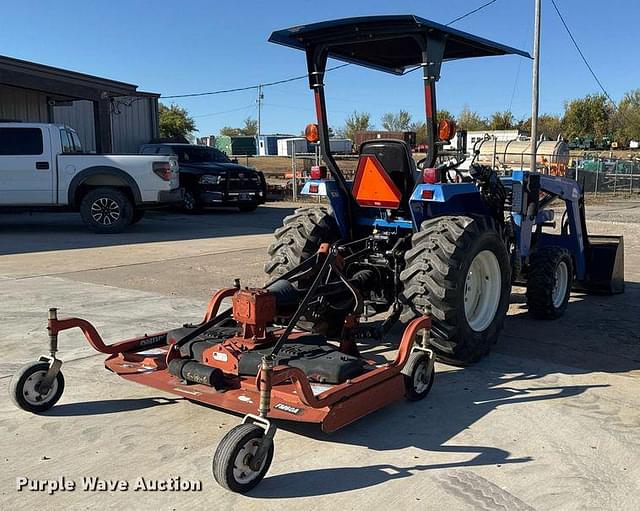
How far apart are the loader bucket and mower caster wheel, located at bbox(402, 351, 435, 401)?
4.18m

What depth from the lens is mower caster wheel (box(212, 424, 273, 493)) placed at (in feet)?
10.1

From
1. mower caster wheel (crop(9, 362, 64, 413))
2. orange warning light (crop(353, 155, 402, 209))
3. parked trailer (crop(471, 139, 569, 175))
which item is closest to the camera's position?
mower caster wheel (crop(9, 362, 64, 413))

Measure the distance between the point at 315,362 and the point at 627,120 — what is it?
70.7 m

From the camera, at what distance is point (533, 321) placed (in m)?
6.57

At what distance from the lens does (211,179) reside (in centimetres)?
1717

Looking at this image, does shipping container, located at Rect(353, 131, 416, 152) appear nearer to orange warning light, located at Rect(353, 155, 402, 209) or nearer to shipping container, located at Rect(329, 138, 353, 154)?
shipping container, located at Rect(329, 138, 353, 154)

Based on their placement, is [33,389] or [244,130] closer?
[33,389]

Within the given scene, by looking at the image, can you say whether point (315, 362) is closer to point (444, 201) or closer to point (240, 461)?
Result: point (240, 461)

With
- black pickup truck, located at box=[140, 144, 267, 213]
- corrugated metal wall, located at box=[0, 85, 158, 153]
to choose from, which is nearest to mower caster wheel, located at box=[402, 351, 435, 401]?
black pickup truck, located at box=[140, 144, 267, 213]

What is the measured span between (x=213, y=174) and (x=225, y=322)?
12943 millimetres

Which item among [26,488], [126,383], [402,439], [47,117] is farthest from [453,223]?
[47,117]

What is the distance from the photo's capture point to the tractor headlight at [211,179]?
1717 cm

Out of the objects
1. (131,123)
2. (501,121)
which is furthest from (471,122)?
(131,123)

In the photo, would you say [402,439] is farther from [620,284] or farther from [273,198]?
[273,198]
